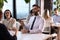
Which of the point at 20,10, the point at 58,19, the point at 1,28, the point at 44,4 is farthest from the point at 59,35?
Result: the point at 44,4

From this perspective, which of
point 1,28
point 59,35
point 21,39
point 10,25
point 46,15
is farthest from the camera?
point 46,15

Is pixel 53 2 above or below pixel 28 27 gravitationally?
above

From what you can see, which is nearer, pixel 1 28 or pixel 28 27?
pixel 1 28

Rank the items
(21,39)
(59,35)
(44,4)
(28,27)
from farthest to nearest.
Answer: (44,4), (59,35), (28,27), (21,39)

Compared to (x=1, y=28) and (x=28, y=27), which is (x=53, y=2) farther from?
(x=1, y=28)

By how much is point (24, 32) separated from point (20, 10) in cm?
364

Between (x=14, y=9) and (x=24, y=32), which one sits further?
(x=14, y=9)

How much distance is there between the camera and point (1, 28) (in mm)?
1847

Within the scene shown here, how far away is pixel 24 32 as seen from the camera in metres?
3.15

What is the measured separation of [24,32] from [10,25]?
2.22ft

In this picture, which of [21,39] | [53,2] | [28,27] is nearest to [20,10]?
[53,2]

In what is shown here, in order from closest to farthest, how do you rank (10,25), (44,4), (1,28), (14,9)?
(1,28) → (10,25) → (14,9) → (44,4)

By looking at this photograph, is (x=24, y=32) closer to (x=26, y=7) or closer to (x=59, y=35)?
(x=59, y=35)

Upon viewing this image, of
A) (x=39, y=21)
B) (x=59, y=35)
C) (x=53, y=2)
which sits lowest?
(x=59, y=35)
